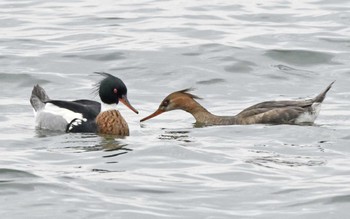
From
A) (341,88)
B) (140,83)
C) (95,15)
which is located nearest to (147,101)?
(140,83)

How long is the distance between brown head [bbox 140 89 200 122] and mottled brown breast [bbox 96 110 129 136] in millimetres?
818

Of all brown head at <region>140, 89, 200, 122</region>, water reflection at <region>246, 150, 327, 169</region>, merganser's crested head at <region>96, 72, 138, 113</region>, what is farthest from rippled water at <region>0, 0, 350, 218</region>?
merganser's crested head at <region>96, 72, 138, 113</region>

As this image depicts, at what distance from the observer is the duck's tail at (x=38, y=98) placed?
1614 centimetres

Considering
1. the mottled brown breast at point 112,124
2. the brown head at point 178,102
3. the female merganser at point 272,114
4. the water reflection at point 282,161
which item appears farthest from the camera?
the brown head at point 178,102

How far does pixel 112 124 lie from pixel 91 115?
354mm

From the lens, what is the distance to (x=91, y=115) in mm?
15688

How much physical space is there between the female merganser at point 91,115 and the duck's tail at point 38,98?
20cm

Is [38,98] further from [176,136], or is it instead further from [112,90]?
[176,136]

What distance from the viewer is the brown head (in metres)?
16.3

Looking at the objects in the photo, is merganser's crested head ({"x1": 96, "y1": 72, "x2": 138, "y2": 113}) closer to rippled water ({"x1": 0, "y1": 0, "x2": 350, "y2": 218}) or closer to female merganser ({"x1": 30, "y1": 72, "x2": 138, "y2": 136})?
female merganser ({"x1": 30, "y1": 72, "x2": 138, "y2": 136})

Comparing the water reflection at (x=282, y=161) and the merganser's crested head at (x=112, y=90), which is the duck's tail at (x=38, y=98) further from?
the water reflection at (x=282, y=161)

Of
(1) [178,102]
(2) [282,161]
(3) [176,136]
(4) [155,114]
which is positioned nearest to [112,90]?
(4) [155,114]

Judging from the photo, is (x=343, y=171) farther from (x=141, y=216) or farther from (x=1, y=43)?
(x=1, y=43)

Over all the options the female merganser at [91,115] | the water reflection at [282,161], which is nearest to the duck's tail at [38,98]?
the female merganser at [91,115]
